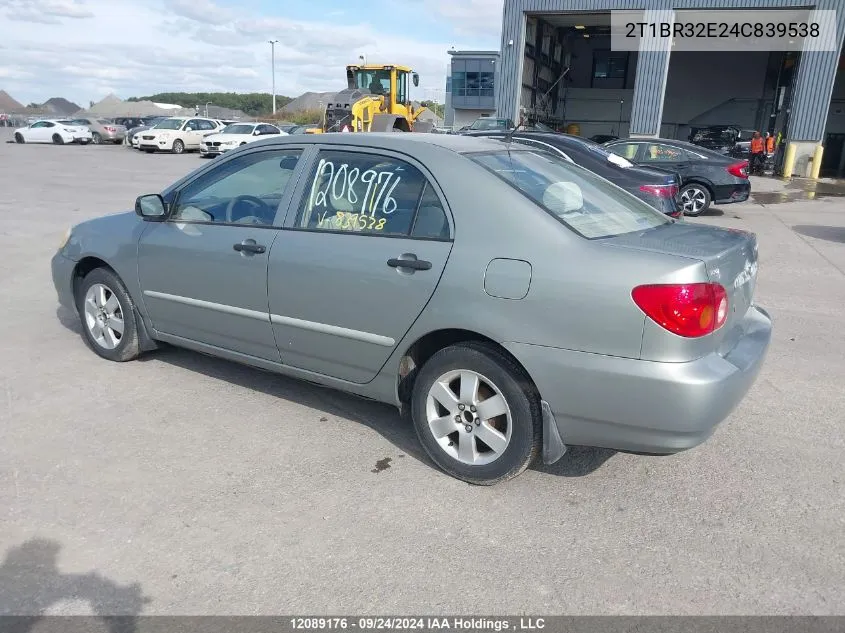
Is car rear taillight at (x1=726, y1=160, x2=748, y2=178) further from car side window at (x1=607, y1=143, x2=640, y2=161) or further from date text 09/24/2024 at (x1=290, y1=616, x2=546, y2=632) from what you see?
date text 09/24/2024 at (x1=290, y1=616, x2=546, y2=632)

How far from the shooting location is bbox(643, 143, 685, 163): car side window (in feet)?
44.4

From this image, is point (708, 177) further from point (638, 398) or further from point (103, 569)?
point (103, 569)

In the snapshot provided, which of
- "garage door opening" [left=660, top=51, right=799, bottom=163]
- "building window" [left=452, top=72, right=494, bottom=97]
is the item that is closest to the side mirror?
"garage door opening" [left=660, top=51, right=799, bottom=163]

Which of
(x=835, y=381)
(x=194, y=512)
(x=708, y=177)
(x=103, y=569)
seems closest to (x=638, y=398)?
(x=194, y=512)

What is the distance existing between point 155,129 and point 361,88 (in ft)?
38.8

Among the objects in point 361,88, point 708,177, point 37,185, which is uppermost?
point 361,88

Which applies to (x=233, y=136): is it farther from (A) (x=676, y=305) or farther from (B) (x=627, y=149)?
(A) (x=676, y=305)

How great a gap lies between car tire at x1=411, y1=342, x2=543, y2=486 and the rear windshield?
2.48 ft

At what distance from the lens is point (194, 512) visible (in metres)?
3.02

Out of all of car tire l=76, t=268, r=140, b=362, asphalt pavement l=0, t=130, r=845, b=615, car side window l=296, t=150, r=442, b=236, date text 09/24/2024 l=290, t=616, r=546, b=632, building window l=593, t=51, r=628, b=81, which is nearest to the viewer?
date text 09/24/2024 l=290, t=616, r=546, b=632

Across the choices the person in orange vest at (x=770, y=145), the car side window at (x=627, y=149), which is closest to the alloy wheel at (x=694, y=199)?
the car side window at (x=627, y=149)

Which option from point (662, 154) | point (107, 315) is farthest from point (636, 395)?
point (662, 154)

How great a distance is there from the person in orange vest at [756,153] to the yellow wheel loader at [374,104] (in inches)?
478

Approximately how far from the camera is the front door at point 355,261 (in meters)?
3.27
